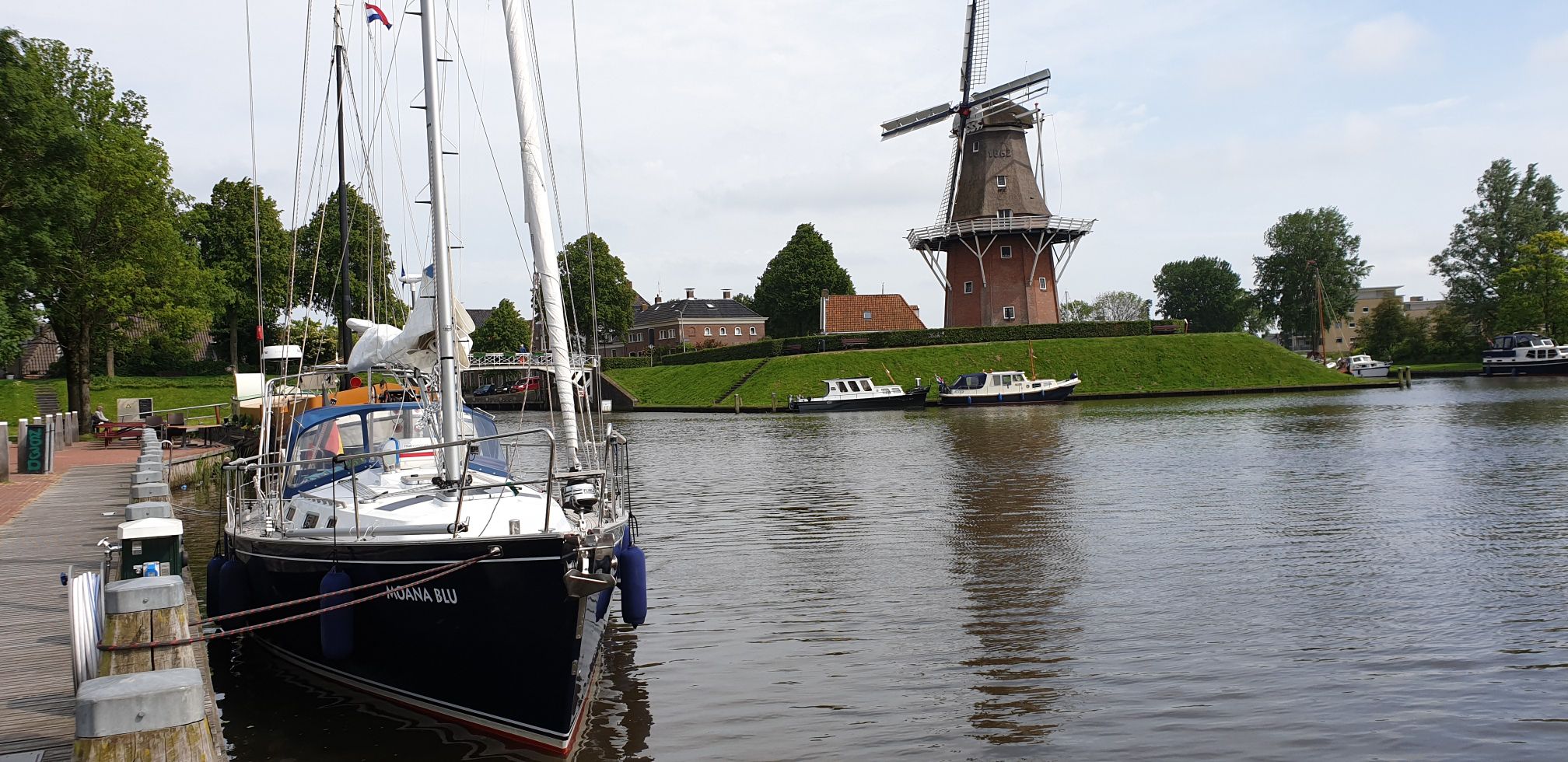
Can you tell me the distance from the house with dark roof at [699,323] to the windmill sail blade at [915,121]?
48613 mm

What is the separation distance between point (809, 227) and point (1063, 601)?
88.7 m

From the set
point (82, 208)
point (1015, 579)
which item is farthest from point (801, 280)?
point (1015, 579)

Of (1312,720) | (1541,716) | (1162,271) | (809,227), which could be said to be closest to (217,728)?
(1312,720)

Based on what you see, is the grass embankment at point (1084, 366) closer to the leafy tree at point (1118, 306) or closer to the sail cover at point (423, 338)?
the sail cover at point (423, 338)

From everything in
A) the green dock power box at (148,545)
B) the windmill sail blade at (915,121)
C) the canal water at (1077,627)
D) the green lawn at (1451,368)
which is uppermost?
the windmill sail blade at (915,121)

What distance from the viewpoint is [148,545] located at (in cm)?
1000

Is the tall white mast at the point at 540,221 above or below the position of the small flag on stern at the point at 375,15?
below

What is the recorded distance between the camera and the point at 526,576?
8.71 meters

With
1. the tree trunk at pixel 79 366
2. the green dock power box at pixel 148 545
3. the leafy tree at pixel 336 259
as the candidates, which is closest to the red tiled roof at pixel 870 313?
the leafy tree at pixel 336 259

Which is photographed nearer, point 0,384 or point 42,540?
point 42,540

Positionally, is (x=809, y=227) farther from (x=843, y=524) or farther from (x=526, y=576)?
(x=526, y=576)

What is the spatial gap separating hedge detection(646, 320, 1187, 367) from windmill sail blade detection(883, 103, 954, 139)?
43.3ft


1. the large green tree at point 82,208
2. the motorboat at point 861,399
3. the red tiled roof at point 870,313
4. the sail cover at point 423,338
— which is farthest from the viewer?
the red tiled roof at point 870,313

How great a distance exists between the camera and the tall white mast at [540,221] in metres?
10.7
